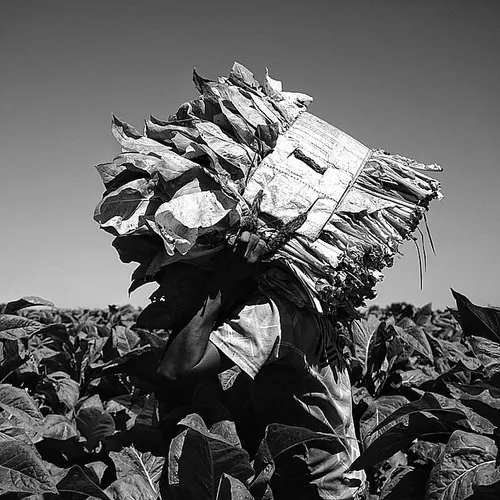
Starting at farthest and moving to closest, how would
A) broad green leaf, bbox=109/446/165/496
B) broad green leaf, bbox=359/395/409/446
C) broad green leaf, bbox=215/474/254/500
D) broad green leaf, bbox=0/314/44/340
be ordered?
broad green leaf, bbox=0/314/44/340
broad green leaf, bbox=359/395/409/446
broad green leaf, bbox=109/446/165/496
broad green leaf, bbox=215/474/254/500

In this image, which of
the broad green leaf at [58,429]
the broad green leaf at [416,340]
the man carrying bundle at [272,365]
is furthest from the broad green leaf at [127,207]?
the broad green leaf at [416,340]

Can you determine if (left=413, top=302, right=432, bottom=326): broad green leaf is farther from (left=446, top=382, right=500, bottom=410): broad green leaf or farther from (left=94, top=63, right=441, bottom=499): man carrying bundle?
(left=446, top=382, right=500, bottom=410): broad green leaf

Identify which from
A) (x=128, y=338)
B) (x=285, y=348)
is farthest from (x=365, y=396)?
(x=128, y=338)

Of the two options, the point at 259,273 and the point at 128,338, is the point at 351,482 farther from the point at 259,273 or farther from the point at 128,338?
the point at 128,338

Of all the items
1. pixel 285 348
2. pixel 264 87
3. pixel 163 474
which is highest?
pixel 264 87

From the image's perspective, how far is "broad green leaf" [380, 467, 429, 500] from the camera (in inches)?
62.9

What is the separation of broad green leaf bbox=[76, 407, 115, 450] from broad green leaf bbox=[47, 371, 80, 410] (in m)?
0.37

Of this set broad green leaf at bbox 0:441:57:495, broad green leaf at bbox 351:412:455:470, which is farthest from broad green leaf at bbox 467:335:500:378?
broad green leaf at bbox 0:441:57:495

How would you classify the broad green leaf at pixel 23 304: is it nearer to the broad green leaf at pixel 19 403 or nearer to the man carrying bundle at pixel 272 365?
the broad green leaf at pixel 19 403

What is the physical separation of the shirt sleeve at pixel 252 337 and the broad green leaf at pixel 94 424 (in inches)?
49.0

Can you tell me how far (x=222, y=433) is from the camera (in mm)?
1866

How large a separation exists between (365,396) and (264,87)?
1.59 meters

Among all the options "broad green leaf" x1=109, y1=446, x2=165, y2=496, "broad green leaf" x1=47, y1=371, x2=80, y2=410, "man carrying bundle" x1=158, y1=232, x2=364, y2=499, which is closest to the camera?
"man carrying bundle" x1=158, y1=232, x2=364, y2=499

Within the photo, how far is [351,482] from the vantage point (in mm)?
2053
